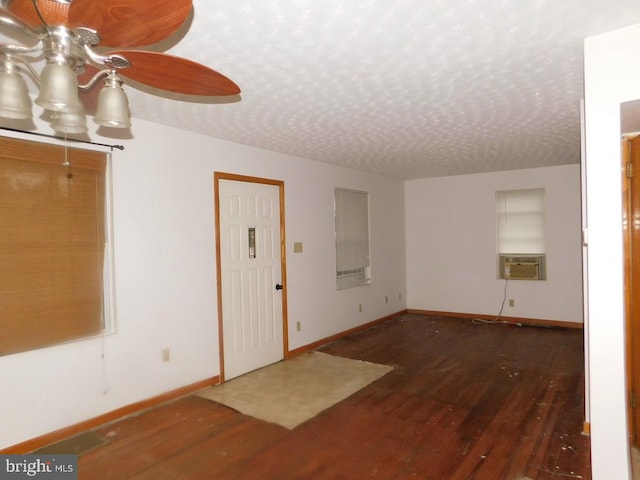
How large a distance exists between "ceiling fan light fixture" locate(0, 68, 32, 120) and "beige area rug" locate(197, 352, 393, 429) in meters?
2.61

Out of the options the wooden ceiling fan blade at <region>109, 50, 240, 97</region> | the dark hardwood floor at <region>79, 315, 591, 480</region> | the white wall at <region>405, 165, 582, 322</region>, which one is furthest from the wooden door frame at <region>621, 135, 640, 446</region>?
the white wall at <region>405, 165, 582, 322</region>

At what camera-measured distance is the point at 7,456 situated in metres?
2.47

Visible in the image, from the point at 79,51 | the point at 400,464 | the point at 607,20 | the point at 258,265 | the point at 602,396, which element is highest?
the point at 607,20

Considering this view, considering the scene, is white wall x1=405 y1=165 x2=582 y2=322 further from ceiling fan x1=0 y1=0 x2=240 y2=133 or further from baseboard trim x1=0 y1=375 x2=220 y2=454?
ceiling fan x1=0 y1=0 x2=240 y2=133

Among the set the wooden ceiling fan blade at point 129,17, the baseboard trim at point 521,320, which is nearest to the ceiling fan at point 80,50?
the wooden ceiling fan blade at point 129,17

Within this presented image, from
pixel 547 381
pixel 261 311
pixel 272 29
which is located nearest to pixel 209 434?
pixel 261 311

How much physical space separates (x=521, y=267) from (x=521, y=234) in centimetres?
51

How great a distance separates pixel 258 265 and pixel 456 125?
244 centimetres

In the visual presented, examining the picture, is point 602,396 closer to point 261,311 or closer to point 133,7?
point 133,7

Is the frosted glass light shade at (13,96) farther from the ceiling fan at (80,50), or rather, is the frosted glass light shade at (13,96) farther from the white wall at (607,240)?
the white wall at (607,240)

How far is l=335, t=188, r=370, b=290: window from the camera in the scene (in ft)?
18.1

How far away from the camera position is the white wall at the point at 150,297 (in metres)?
2.67

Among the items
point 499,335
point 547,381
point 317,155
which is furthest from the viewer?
point 499,335

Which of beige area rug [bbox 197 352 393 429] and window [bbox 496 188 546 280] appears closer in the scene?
beige area rug [bbox 197 352 393 429]
